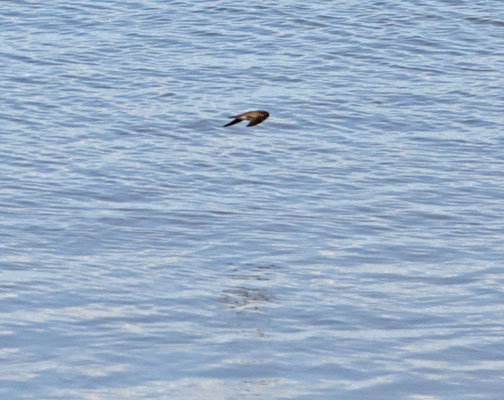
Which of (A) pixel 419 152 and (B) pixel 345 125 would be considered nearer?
(A) pixel 419 152

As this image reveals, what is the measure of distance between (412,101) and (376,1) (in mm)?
8188

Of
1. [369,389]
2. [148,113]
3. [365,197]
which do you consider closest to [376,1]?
[148,113]

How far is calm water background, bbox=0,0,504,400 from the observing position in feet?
29.8

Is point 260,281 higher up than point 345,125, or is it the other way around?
point 260,281

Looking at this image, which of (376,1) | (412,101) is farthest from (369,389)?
(376,1)

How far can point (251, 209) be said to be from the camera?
13312mm

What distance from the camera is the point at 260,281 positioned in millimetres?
10969

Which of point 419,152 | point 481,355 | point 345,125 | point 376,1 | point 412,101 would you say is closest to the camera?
point 481,355

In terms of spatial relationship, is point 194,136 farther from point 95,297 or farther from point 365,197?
point 95,297

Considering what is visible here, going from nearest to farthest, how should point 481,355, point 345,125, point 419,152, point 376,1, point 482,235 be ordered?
1. point 481,355
2. point 482,235
3. point 419,152
4. point 345,125
5. point 376,1

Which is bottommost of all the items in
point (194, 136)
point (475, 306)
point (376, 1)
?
point (376, 1)

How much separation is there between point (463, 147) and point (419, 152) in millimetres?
703

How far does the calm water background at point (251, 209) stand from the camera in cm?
908

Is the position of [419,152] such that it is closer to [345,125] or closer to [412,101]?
[345,125]
